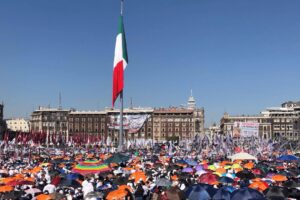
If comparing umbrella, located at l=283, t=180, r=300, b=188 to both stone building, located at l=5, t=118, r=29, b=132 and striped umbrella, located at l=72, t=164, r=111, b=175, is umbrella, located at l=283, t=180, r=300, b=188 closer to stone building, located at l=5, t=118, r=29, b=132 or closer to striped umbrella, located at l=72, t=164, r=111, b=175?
striped umbrella, located at l=72, t=164, r=111, b=175

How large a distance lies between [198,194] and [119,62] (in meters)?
41.9

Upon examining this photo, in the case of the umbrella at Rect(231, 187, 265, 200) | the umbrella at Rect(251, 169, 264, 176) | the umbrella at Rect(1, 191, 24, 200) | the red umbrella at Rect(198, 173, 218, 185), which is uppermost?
the umbrella at Rect(231, 187, 265, 200)

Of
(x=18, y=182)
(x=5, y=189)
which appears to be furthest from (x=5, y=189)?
(x=18, y=182)

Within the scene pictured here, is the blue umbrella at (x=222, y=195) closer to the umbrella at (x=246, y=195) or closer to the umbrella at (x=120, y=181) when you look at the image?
the umbrella at (x=246, y=195)

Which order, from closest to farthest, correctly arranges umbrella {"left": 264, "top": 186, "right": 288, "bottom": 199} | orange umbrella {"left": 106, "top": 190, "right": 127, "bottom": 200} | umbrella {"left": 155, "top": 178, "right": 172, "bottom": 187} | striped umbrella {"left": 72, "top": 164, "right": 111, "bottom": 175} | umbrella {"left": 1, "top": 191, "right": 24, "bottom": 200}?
orange umbrella {"left": 106, "top": 190, "right": 127, "bottom": 200}, umbrella {"left": 264, "top": 186, "right": 288, "bottom": 199}, umbrella {"left": 1, "top": 191, "right": 24, "bottom": 200}, umbrella {"left": 155, "top": 178, "right": 172, "bottom": 187}, striped umbrella {"left": 72, "top": 164, "right": 111, "bottom": 175}

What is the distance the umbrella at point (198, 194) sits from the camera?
535 inches

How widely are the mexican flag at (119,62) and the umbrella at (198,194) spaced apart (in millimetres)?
39687

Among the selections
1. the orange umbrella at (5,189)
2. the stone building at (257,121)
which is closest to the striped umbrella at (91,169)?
the orange umbrella at (5,189)

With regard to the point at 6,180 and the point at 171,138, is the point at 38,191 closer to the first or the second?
the point at 6,180

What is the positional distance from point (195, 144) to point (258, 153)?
19524 mm

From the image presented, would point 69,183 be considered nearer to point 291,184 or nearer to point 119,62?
point 291,184

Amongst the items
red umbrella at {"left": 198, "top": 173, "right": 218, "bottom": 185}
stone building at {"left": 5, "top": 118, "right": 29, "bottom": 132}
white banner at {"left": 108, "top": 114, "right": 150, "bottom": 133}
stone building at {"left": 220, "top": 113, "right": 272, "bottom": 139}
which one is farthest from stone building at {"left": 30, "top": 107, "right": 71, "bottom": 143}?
red umbrella at {"left": 198, "top": 173, "right": 218, "bottom": 185}

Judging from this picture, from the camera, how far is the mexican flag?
5347cm

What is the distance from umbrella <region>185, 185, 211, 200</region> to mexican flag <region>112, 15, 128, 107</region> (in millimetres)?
39687
